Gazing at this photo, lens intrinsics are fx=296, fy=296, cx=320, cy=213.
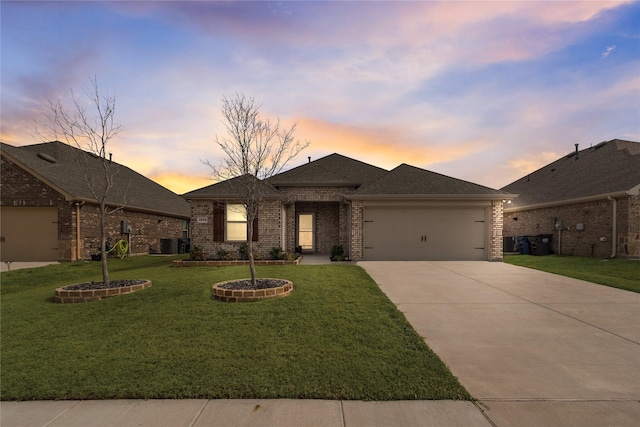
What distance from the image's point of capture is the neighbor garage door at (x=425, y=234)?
42.9ft

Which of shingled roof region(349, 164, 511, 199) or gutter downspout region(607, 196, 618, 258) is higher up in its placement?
shingled roof region(349, 164, 511, 199)

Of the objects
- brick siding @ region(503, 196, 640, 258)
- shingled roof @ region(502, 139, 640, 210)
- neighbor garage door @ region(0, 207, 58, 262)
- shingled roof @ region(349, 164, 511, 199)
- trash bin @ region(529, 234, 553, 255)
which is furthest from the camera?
trash bin @ region(529, 234, 553, 255)

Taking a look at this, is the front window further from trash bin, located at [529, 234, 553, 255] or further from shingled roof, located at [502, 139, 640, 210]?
shingled roof, located at [502, 139, 640, 210]

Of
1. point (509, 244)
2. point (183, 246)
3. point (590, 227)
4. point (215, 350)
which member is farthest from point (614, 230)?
point (183, 246)

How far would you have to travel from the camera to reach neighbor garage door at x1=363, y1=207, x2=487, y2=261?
42.9 feet

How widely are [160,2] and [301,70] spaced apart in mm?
4782

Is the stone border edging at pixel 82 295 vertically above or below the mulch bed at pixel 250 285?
below

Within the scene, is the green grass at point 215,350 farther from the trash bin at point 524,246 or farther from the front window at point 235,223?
the trash bin at point 524,246

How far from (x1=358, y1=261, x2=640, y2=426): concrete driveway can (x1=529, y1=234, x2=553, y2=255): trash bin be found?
10.3 meters

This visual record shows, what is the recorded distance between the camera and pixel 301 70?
1107 cm

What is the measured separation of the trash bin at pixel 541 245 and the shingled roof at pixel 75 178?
2053 cm

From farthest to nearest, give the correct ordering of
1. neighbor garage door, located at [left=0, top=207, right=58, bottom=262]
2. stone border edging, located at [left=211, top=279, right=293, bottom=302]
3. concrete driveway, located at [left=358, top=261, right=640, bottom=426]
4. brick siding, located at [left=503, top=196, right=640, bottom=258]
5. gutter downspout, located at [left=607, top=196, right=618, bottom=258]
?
gutter downspout, located at [left=607, top=196, right=618, bottom=258] < neighbor garage door, located at [left=0, top=207, right=58, bottom=262] < brick siding, located at [left=503, top=196, right=640, bottom=258] < stone border edging, located at [left=211, top=279, right=293, bottom=302] < concrete driveway, located at [left=358, top=261, right=640, bottom=426]

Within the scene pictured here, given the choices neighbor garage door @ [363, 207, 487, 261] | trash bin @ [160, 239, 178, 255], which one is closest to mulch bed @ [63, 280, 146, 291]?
neighbor garage door @ [363, 207, 487, 261]

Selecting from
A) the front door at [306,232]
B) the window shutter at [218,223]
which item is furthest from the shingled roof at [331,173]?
the window shutter at [218,223]
